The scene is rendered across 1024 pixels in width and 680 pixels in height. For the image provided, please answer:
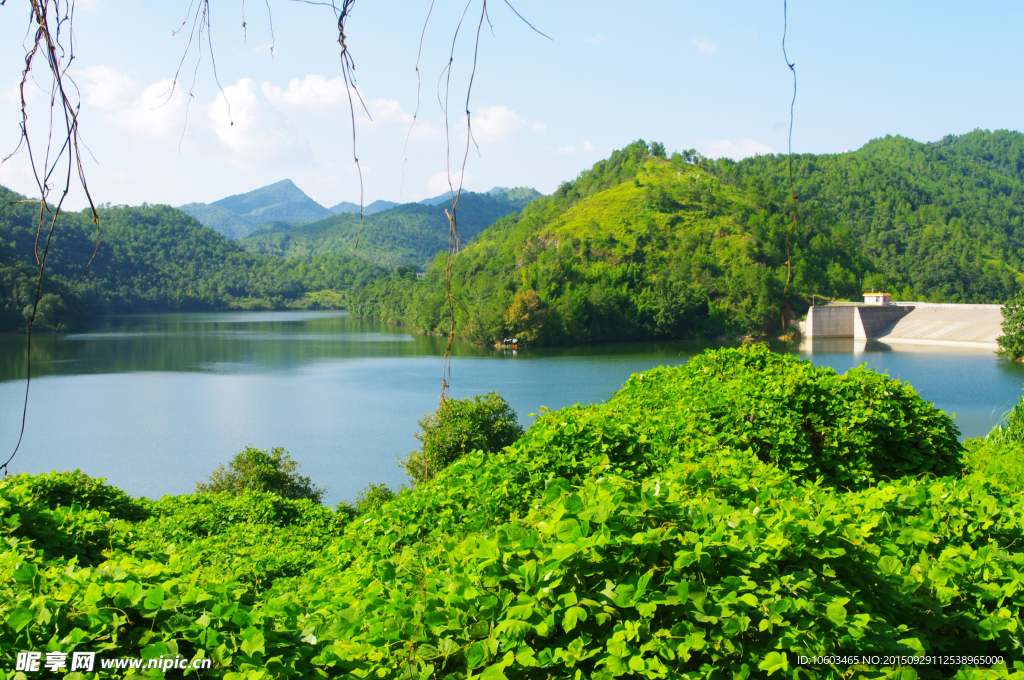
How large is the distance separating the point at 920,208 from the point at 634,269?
54511 mm

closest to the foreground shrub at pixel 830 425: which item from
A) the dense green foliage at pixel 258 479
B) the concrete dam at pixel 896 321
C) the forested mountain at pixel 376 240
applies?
the dense green foliage at pixel 258 479

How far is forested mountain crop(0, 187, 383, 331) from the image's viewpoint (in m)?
56.3

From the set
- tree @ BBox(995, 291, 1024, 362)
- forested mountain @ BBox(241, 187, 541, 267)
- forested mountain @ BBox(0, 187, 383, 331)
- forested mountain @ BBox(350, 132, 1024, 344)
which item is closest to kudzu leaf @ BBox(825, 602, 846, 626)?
tree @ BBox(995, 291, 1024, 362)

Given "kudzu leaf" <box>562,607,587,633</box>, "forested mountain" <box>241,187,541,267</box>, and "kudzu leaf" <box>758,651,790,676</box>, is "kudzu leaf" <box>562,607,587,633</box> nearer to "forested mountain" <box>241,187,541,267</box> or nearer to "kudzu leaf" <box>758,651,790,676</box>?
"kudzu leaf" <box>758,651,790,676</box>

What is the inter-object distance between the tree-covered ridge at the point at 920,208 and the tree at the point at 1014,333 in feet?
106

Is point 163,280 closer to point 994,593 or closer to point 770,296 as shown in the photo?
point 770,296

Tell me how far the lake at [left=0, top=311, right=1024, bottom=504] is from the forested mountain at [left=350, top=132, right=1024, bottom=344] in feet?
23.0

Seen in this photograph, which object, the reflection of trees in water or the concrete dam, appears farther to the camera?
the concrete dam

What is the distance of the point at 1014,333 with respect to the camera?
126 ft

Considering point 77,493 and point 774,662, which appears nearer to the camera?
point 774,662

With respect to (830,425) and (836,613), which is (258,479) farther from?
(836,613)

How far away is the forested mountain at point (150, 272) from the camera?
5634cm

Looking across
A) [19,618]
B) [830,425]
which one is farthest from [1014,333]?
[19,618]

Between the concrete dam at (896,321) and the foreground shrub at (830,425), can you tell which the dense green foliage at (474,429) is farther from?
the concrete dam at (896,321)
